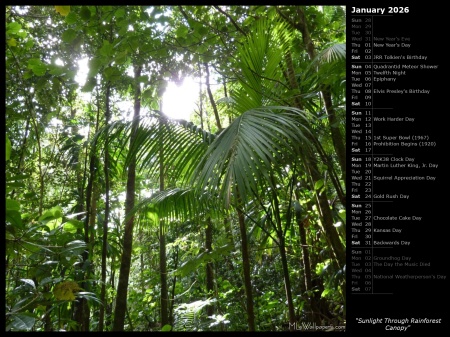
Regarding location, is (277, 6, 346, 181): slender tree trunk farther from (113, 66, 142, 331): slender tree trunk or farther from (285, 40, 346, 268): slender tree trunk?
(113, 66, 142, 331): slender tree trunk

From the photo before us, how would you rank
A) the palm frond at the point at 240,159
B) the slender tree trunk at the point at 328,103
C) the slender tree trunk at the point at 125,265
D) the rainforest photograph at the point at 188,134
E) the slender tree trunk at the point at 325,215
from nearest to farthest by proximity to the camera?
the palm frond at the point at 240,159
the rainforest photograph at the point at 188,134
the slender tree trunk at the point at 328,103
the slender tree trunk at the point at 325,215
the slender tree trunk at the point at 125,265

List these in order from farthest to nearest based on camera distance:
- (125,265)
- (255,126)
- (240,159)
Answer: (125,265) < (255,126) < (240,159)

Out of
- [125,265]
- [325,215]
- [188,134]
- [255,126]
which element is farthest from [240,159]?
[125,265]

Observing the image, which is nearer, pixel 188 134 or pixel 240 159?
pixel 240 159

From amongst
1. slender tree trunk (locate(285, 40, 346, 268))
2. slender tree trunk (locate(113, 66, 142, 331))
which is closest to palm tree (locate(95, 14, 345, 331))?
slender tree trunk (locate(285, 40, 346, 268))

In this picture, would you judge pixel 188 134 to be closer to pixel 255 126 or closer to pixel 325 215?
pixel 255 126

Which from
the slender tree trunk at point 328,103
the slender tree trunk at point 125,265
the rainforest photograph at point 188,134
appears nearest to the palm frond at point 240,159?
the rainforest photograph at point 188,134

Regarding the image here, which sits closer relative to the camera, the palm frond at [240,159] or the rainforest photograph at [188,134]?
the palm frond at [240,159]

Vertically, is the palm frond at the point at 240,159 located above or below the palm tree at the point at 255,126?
below

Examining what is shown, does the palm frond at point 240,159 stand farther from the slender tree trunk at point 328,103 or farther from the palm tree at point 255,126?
the slender tree trunk at point 328,103

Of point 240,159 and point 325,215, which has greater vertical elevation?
point 240,159
